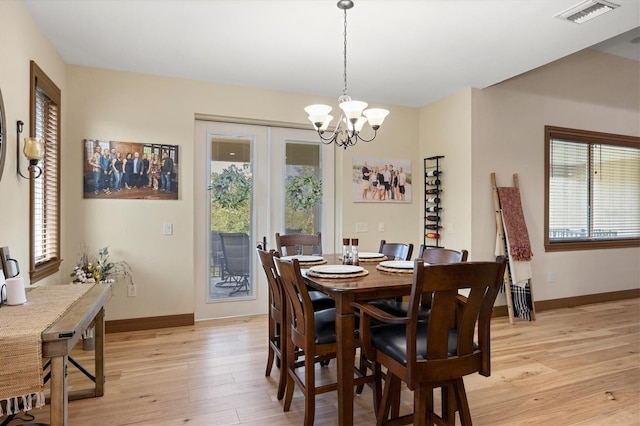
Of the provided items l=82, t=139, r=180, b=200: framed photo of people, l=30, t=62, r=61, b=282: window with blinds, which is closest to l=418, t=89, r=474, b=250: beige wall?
l=82, t=139, r=180, b=200: framed photo of people

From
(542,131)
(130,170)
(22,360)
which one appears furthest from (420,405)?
(542,131)

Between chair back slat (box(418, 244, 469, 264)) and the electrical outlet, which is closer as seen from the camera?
chair back slat (box(418, 244, 469, 264))

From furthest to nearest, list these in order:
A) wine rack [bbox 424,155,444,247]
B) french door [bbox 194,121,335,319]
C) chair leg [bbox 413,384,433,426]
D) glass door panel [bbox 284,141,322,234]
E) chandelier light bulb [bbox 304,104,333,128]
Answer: wine rack [bbox 424,155,444,247], glass door panel [bbox 284,141,322,234], french door [bbox 194,121,335,319], chandelier light bulb [bbox 304,104,333,128], chair leg [bbox 413,384,433,426]

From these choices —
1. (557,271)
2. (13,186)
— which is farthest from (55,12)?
(557,271)

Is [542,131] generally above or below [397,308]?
above

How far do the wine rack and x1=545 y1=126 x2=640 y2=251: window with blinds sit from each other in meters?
1.30

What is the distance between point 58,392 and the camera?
151 cm

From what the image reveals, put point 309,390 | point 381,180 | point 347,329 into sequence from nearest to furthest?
1. point 347,329
2. point 309,390
3. point 381,180

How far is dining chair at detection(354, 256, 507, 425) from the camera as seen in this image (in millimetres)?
1515

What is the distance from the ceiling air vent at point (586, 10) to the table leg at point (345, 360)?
256 cm

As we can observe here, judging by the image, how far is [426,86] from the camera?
4.14 meters

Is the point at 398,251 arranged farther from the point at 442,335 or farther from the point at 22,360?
the point at 22,360

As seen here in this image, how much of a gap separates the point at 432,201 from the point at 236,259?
2543 millimetres

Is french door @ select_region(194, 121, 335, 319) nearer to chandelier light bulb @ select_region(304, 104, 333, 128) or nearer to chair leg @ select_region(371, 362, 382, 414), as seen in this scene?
chandelier light bulb @ select_region(304, 104, 333, 128)
